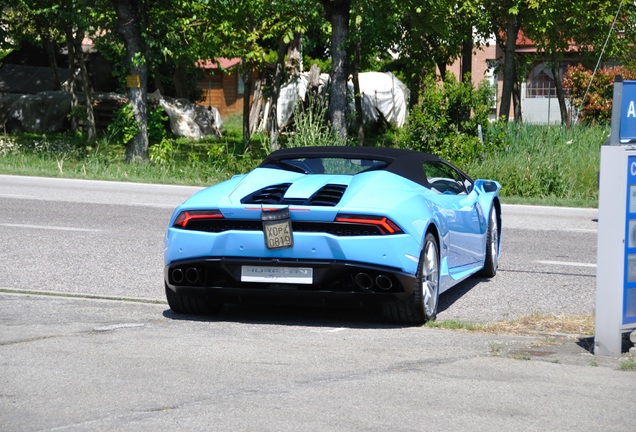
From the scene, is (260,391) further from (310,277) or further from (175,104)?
(175,104)

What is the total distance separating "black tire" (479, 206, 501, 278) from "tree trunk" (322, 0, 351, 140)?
14.2 m

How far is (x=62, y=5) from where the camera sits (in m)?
32.2

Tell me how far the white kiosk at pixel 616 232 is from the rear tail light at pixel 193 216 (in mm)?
2578

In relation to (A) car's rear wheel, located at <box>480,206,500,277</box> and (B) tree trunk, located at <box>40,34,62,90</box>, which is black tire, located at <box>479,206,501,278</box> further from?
(B) tree trunk, located at <box>40,34,62,90</box>

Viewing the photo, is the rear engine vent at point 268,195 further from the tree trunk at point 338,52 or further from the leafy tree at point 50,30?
the leafy tree at point 50,30

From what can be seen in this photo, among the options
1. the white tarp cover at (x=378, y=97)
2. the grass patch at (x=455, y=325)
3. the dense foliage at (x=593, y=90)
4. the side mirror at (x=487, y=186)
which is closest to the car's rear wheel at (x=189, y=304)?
the grass patch at (x=455, y=325)

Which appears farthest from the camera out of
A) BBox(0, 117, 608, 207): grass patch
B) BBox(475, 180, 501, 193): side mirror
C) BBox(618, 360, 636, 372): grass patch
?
BBox(0, 117, 608, 207): grass patch

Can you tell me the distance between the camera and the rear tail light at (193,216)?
26.4ft

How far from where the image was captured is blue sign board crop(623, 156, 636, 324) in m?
7.16

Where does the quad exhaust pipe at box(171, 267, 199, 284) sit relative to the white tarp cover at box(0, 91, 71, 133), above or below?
above

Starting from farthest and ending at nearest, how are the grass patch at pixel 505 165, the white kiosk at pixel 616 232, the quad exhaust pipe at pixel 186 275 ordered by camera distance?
1. the grass patch at pixel 505 165
2. the quad exhaust pipe at pixel 186 275
3. the white kiosk at pixel 616 232

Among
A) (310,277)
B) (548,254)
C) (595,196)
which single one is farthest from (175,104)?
(310,277)

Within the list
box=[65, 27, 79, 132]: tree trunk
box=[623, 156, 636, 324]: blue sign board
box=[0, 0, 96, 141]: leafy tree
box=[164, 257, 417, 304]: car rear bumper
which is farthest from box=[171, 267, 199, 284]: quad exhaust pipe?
box=[65, 27, 79, 132]: tree trunk

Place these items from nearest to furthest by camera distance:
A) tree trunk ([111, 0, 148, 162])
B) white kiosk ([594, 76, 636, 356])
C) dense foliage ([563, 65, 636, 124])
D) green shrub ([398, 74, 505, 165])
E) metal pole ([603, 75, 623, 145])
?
metal pole ([603, 75, 623, 145]), white kiosk ([594, 76, 636, 356]), green shrub ([398, 74, 505, 165]), tree trunk ([111, 0, 148, 162]), dense foliage ([563, 65, 636, 124])
